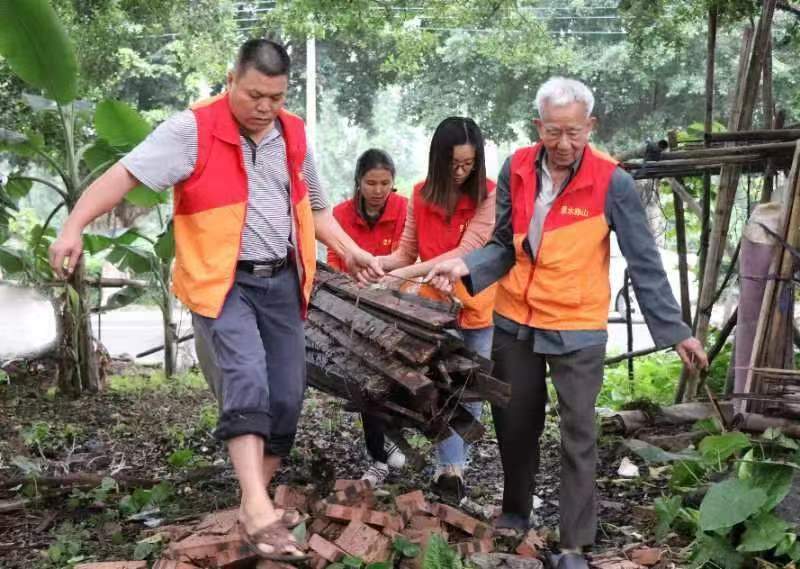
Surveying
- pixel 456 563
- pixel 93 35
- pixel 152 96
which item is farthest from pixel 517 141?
pixel 456 563

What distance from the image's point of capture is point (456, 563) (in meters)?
3.58

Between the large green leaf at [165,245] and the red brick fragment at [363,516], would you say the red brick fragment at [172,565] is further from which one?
the large green leaf at [165,245]

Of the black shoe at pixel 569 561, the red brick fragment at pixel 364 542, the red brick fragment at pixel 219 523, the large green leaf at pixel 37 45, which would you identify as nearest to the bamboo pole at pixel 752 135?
the black shoe at pixel 569 561

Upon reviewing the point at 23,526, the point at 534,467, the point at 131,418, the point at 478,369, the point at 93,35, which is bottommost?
the point at 131,418

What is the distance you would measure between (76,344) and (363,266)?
Result: 5.18 meters

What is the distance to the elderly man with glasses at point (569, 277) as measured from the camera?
3889 mm

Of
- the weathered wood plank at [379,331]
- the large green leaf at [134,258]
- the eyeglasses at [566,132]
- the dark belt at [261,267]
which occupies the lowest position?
the large green leaf at [134,258]

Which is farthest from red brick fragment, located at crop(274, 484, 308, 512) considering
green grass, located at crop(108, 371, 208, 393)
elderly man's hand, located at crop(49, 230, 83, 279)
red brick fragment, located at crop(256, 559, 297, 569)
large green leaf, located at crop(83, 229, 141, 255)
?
large green leaf, located at crop(83, 229, 141, 255)

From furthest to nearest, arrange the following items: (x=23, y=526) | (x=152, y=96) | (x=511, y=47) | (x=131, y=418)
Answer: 1. (x=152, y=96)
2. (x=511, y=47)
3. (x=131, y=418)
4. (x=23, y=526)

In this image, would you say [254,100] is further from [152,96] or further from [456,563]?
[152,96]

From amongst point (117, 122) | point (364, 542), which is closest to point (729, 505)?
point (364, 542)

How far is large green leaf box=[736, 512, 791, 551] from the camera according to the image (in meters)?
3.74

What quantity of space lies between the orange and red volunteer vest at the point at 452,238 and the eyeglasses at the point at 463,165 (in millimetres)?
183

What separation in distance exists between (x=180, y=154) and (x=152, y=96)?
70.0ft
